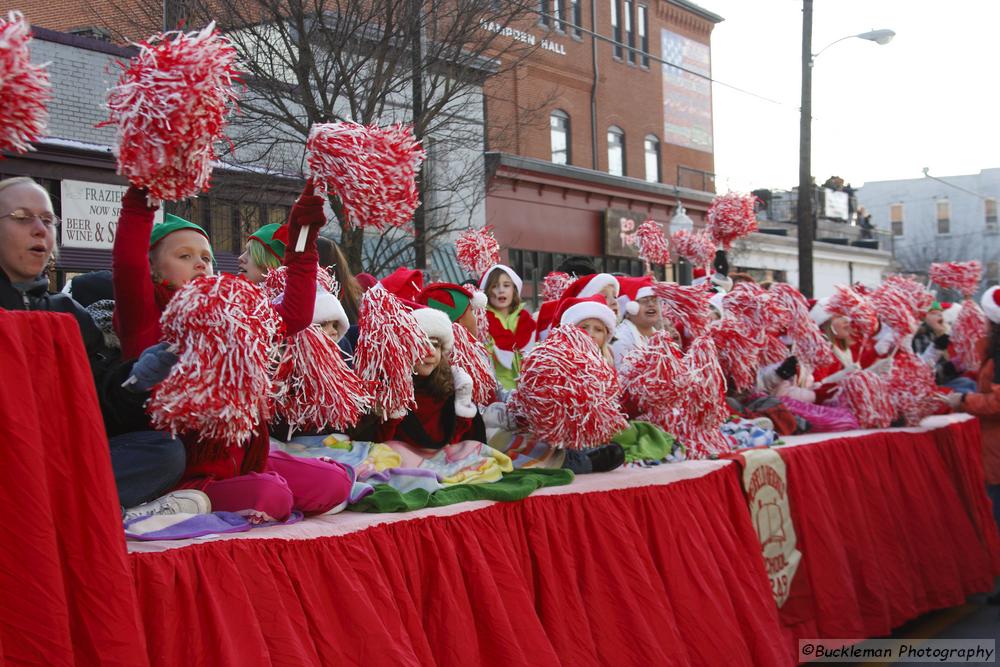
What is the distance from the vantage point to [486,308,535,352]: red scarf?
630 centimetres

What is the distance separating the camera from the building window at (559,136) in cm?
2614

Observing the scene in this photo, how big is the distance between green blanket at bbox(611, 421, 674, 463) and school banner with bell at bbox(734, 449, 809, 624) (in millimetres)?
404

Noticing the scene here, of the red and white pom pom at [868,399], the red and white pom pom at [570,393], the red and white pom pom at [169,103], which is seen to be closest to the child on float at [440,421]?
the red and white pom pom at [570,393]

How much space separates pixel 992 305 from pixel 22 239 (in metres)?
5.58

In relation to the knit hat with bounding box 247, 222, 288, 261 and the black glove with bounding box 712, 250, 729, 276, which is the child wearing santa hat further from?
the knit hat with bounding box 247, 222, 288, 261

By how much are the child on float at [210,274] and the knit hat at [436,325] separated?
874 millimetres

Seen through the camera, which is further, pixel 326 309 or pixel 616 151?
pixel 616 151

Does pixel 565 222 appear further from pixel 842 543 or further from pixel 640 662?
pixel 640 662

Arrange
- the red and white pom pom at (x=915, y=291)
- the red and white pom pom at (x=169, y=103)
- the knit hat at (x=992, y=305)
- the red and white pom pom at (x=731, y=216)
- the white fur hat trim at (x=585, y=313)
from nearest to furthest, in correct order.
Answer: the red and white pom pom at (x=169, y=103), the white fur hat trim at (x=585, y=313), the knit hat at (x=992, y=305), the red and white pom pom at (x=915, y=291), the red and white pom pom at (x=731, y=216)

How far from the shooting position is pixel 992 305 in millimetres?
6555

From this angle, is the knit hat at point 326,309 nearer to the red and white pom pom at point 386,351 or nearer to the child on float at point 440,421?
the red and white pom pom at point 386,351

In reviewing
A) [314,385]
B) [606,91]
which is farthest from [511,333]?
[606,91]

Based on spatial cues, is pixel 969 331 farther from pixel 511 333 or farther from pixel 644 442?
pixel 644 442

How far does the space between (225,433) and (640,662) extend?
6.23 feet
